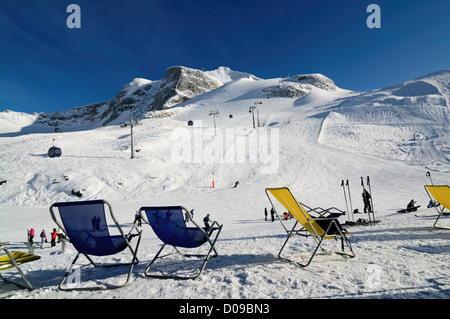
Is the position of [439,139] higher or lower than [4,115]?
lower

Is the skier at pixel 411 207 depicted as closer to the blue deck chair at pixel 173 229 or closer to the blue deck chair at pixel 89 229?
the blue deck chair at pixel 173 229

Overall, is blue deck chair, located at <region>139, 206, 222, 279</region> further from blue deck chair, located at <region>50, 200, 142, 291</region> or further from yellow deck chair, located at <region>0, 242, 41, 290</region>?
yellow deck chair, located at <region>0, 242, 41, 290</region>

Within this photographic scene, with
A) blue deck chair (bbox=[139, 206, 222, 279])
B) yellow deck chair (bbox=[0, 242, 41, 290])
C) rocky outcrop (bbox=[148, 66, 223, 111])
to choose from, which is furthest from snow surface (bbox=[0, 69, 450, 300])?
rocky outcrop (bbox=[148, 66, 223, 111])

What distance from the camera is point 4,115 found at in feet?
477

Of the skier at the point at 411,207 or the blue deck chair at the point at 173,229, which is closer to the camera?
the blue deck chair at the point at 173,229

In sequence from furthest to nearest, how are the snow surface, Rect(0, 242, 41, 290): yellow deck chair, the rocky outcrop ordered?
the rocky outcrop, the snow surface, Rect(0, 242, 41, 290): yellow deck chair

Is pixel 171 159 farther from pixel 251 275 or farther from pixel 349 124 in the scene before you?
pixel 349 124

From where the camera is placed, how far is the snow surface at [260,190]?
10.3 ft

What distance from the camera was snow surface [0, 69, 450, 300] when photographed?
3135mm

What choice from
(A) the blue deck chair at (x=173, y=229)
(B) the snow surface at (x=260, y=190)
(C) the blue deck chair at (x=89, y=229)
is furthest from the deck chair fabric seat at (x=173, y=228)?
(B) the snow surface at (x=260, y=190)
